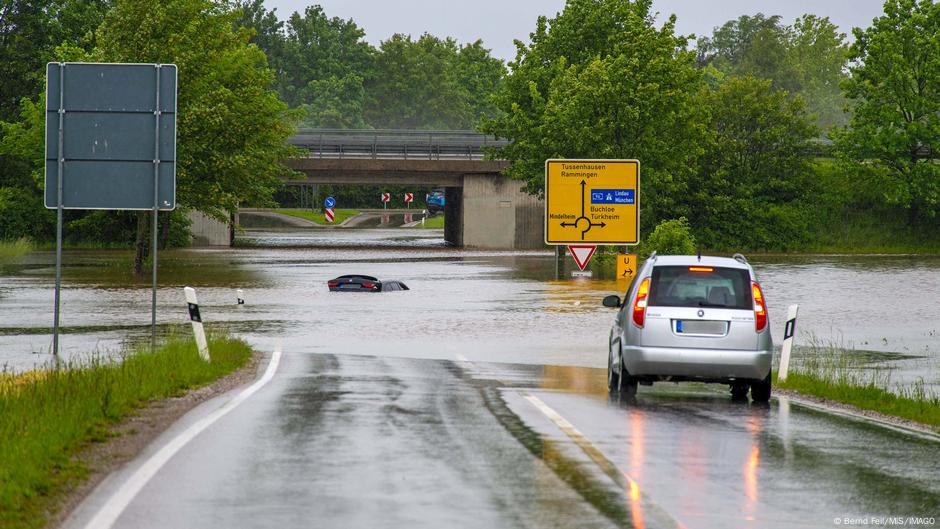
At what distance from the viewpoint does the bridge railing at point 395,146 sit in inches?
3462

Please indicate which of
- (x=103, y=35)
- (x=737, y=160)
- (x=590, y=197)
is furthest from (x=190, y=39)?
(x=737, y=160)

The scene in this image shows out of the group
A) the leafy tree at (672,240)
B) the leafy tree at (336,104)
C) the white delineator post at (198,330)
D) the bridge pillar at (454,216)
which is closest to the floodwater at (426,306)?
the white delineator post at (198,330)

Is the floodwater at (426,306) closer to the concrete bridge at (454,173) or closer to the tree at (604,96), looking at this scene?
the tree at (604,96)

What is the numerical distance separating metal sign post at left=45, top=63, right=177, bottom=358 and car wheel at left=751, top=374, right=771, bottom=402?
9116 millimetres

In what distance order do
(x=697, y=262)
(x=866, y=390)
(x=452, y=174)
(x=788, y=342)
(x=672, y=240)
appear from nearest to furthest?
(x=697, y=262) → (x=866, y=390) → (x=788, y=342) → (x=672, y=240) → (x=452, y=174)

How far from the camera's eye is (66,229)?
81.9m

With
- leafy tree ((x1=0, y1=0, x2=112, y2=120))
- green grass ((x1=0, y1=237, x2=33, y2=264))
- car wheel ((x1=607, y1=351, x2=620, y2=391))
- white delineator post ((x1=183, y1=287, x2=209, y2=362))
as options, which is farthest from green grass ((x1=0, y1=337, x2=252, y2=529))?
leafy tree ((x1=0, y1=0, x2=112, y2=120))

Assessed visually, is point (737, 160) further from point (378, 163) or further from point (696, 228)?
point (378, 163)

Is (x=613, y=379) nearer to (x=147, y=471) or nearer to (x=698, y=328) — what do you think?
(x=698, y=328)

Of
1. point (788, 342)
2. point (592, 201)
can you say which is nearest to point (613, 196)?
point (592, 201)

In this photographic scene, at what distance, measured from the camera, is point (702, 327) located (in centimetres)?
1427

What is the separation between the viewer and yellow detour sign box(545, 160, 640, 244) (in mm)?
50031

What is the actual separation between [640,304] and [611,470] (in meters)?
5.21

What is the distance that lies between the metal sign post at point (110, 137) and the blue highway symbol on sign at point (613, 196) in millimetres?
31579
